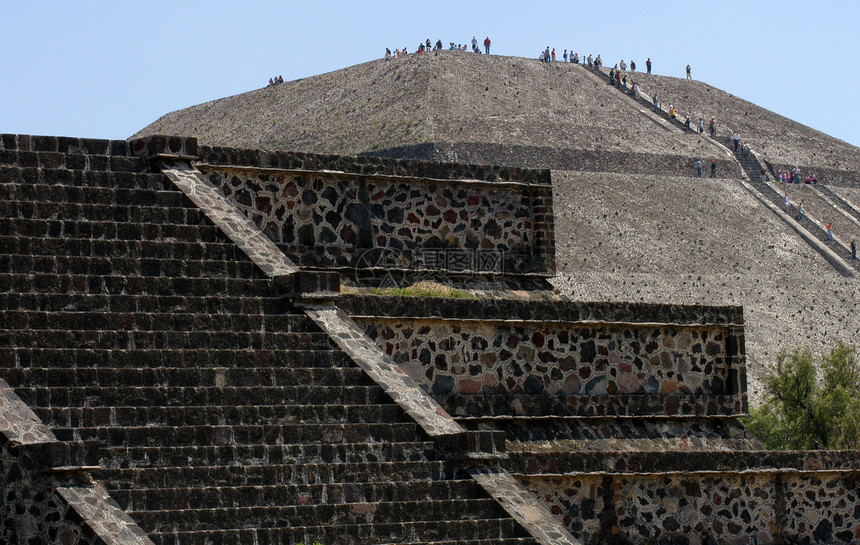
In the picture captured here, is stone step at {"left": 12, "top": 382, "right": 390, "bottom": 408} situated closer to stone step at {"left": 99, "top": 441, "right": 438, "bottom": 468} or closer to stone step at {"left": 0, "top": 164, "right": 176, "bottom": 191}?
stone step at {"left": 99, "top": 441, "right": 438, "bottom": 468}

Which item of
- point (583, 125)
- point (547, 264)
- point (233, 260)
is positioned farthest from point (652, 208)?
point (233, 260)

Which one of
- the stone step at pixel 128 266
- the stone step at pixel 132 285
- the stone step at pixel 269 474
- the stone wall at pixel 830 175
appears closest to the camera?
the stone step at pixel 269 474

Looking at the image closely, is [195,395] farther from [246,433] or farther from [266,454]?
[266,454]

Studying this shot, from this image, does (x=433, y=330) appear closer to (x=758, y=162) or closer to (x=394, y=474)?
(x=394, y=474)

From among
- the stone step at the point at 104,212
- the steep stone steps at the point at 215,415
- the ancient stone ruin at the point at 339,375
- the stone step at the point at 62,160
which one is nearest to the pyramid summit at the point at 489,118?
the ancient stone ruin at the point at 339,375

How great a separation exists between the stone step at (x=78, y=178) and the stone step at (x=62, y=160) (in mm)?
248

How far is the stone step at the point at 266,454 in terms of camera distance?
13594mm

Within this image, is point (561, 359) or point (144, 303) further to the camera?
point (561, 359)

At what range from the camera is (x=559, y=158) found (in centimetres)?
7594

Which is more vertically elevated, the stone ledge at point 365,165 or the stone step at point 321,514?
the stone ledge at point 365,165

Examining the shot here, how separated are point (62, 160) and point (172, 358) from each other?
3.47 meters

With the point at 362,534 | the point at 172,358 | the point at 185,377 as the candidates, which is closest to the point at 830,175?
the point at 172,358

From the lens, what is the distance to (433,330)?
18.5 metres

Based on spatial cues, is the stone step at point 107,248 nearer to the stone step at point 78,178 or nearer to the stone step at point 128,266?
the stone step at point 128,266
